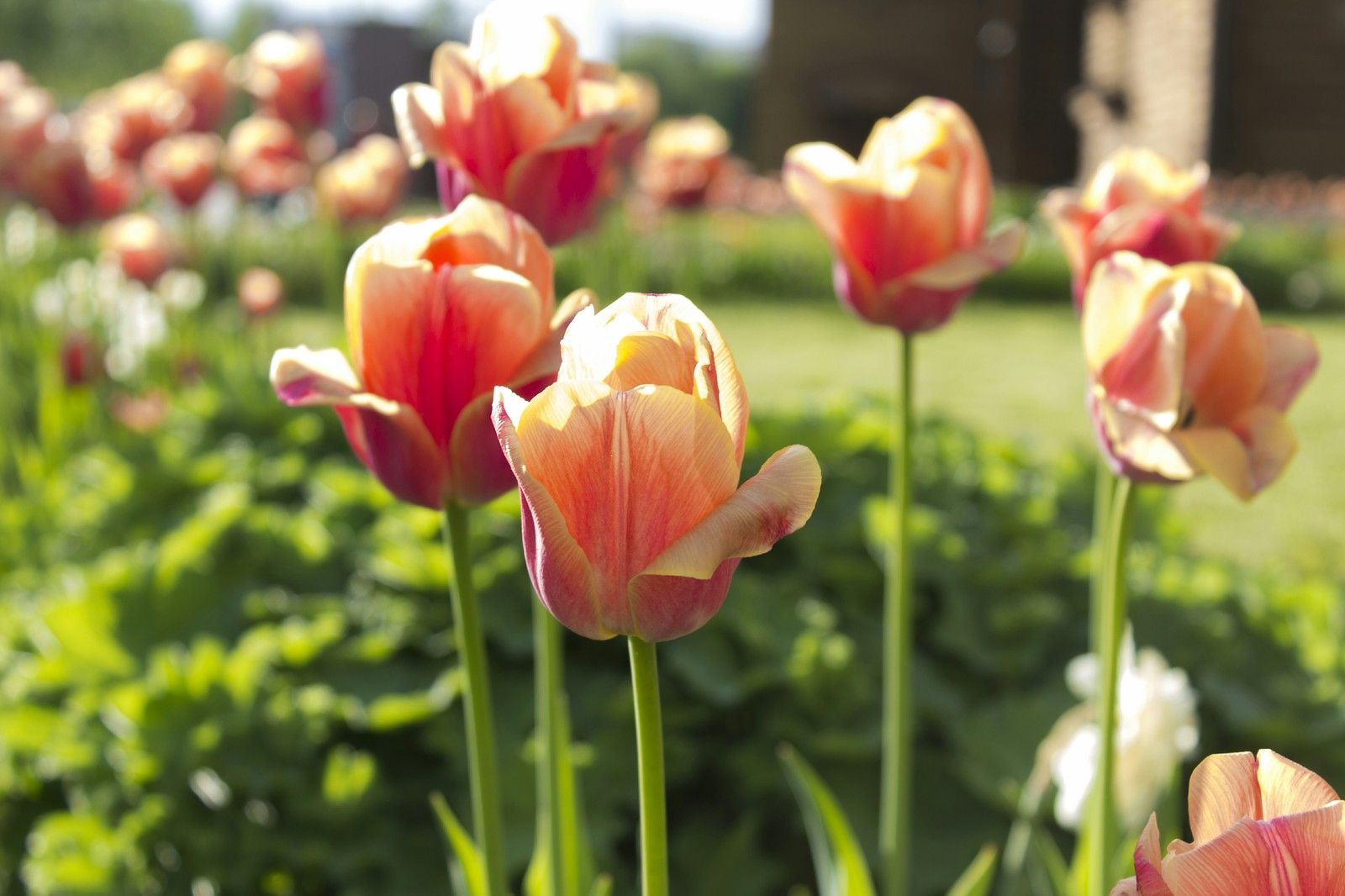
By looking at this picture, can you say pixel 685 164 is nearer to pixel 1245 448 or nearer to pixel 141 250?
pixel 141 250

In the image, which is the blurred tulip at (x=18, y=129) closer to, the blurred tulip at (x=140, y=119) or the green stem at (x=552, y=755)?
the blurred tulip at (x=140, y=119)

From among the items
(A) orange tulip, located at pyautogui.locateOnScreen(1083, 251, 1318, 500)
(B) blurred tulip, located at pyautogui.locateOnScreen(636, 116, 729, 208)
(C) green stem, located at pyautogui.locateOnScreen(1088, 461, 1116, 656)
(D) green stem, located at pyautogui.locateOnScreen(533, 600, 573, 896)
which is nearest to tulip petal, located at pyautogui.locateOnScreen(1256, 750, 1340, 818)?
(A) orange tulip, located at pyautogui.locateOnScreen(1083, 251, 1318, 500)

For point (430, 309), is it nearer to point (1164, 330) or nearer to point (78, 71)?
point (1164, 330)

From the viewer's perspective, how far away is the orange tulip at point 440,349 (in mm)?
764

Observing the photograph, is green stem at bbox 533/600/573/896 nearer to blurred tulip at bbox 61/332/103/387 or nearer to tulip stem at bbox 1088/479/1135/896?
tulip stem at bbox 1088/479/1135/896

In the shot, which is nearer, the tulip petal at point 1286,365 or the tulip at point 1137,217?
the tulip petal at point 1286,365

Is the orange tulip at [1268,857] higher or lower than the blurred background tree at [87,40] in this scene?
higher

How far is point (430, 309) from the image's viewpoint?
770 mm

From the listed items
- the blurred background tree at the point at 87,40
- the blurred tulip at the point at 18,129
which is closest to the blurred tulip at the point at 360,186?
the blurred tulip at the point at 18,129

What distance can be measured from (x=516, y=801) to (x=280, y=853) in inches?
Result: 13.7

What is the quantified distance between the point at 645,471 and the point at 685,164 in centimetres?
383

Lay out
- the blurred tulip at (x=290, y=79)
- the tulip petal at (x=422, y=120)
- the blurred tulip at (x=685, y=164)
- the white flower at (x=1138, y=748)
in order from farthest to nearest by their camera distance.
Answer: the blurred tulip at (x=685, y=164) → the blurred tulip at (x=290, y=79) → the white flower at (x=1138, y=748) → the tulip petal at (x=422, y=120)

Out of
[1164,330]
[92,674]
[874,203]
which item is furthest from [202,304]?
[1164,330]

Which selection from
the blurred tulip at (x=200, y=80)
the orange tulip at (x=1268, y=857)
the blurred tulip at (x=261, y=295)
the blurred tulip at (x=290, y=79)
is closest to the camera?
the orange tulip at (x=1268, y=857)
